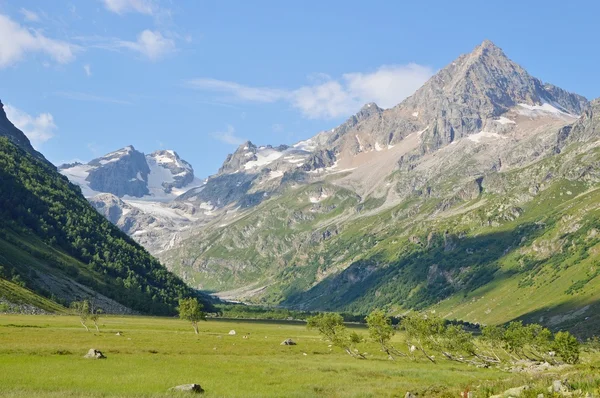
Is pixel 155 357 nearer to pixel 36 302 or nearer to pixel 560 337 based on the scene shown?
pixel 560 337

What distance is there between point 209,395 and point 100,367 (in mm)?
22000

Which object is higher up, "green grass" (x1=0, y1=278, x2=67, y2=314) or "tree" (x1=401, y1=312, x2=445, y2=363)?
"green grass" (x1=0, y1=278, x2=67, y2=314)

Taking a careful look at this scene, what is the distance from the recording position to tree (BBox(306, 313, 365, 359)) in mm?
106975

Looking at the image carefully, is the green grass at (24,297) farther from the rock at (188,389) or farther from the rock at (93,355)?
the rock at (188,389)

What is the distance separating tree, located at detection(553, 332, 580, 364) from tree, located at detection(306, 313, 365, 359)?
35.7 meters

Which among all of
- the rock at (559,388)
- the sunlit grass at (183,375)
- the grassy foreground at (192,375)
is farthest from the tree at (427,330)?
the rock at (559,388)

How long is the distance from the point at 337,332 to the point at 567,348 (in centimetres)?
4282

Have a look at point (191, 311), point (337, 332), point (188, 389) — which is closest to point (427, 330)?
point (337, 332)

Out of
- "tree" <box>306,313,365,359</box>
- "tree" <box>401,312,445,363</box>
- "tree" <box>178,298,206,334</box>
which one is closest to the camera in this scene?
"tree" <box>306,313,365,359</box>

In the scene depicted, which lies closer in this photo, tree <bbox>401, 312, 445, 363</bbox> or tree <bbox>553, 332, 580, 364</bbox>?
tree <bbox>553, 332, 580, 364</bbox>

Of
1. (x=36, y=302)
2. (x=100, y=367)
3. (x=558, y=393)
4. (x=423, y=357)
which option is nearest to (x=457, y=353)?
(x=423, y=357)

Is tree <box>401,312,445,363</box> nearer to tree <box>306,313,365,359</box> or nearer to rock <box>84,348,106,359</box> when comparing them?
tree <box>306,313,365,359</box>

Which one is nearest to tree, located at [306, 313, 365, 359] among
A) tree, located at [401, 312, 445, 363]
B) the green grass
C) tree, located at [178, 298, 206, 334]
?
tree, located at [401, 312, 445, 363]

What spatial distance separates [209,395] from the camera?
4769cm
